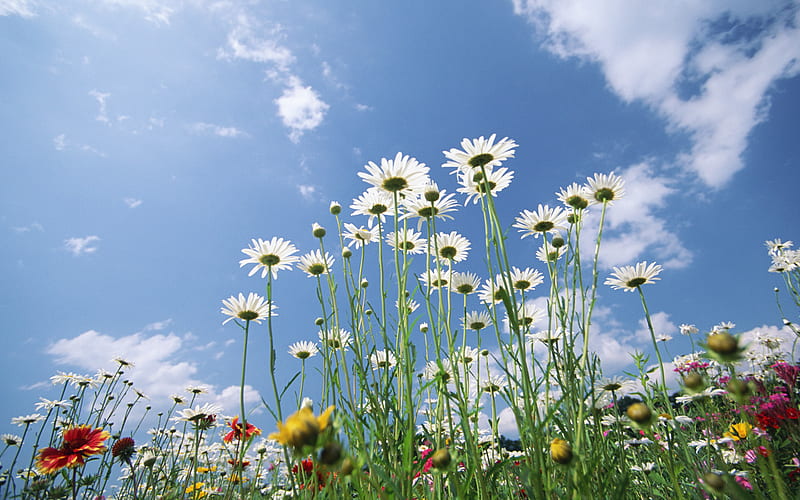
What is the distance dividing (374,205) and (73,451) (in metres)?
2.02

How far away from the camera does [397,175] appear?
5.92 feet

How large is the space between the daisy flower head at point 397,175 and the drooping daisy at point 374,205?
0.11 metres

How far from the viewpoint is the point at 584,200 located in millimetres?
1832

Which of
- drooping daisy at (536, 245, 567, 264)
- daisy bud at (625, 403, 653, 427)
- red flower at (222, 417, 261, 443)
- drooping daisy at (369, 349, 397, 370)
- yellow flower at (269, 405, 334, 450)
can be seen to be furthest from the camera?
red flower at (222, 417, 261, 443)

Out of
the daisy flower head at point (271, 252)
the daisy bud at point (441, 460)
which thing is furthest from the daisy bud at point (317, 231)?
the daisy bud at point (441, 460)

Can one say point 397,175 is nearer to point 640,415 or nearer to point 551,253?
point 551,253

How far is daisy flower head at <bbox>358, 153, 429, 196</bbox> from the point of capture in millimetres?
1780

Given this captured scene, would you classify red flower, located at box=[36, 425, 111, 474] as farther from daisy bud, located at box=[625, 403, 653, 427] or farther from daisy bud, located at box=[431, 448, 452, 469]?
daisy bud, located at box=[625, 403, 653, 427]

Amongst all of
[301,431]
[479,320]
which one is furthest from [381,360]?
[301,431]

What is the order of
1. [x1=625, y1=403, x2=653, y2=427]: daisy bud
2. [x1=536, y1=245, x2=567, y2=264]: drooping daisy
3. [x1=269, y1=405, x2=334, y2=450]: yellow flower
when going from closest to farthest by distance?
1. [x1=269, y1=405, x2=334, y2=450]: yellow flower
2. [x1=625, y1=403, x2=653, y2=427]: daisy bud
3. [x1=536, y1=245, x2=567, y2=264]: drooping daisy

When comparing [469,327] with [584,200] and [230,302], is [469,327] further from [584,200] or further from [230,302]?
[230,302]

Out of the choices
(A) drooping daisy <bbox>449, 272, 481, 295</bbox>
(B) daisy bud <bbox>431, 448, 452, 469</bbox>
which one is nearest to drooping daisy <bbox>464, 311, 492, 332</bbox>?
(A) drooping daisy <bbox>449, 272, 481, 295</bbox>

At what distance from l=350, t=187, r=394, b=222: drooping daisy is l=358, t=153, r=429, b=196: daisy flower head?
0.35ft

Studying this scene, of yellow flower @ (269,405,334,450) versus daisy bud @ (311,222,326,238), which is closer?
yellow flower @ (269,405,334,450)
